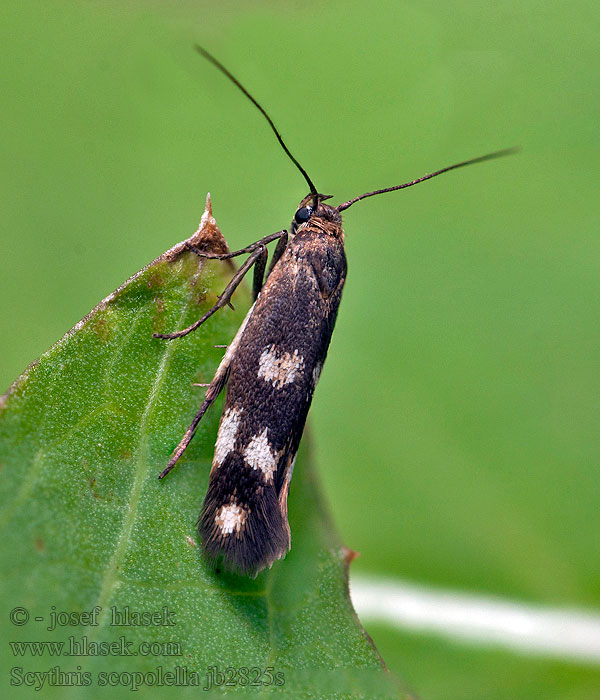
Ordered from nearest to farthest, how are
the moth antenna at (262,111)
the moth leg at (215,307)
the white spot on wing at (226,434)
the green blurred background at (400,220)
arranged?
the moth leg at (215,307) → the white spot on wing at (226,434) → the moth antenna at (262,111) → the green blurred background at (400,220)

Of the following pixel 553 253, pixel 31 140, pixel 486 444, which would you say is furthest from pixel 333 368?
pixel 31 140

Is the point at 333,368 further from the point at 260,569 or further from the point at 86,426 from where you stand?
the point at 86,426

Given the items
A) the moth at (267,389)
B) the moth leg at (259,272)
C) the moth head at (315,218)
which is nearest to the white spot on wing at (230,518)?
the moth at (267,389)

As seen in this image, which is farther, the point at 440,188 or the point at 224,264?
the point at 440,188

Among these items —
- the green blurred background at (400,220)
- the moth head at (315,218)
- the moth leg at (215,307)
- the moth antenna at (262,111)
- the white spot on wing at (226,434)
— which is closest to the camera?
the moth leg at (215,307)

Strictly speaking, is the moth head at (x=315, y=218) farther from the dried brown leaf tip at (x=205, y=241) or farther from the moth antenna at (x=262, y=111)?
the dried brown leaf tip at (x=205, y=241)

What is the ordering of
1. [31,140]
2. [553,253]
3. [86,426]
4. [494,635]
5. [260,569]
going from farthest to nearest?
[553,253]
[31,140]
[494,635]
[260,569]
[86,426]

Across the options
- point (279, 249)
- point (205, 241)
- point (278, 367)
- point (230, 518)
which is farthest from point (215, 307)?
point (279, 249)
